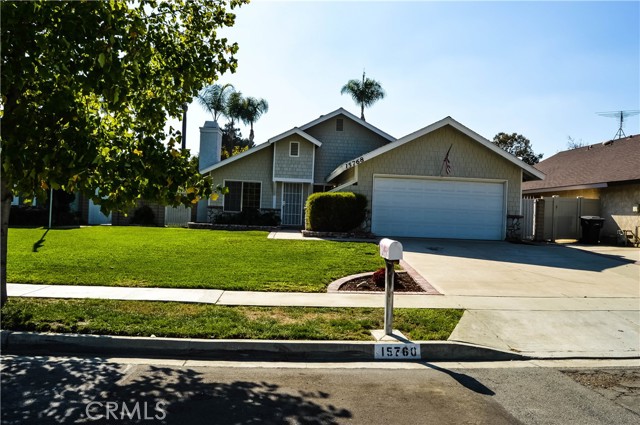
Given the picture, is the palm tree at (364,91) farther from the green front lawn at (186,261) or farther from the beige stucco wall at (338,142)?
the green front lawn at (186,261)

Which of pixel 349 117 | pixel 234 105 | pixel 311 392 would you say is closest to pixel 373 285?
pixel 311 392

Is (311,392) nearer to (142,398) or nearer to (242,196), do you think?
(142,398)

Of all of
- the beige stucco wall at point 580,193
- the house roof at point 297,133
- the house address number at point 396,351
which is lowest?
the house address number at point 396,351

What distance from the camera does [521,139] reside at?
55.1 meters

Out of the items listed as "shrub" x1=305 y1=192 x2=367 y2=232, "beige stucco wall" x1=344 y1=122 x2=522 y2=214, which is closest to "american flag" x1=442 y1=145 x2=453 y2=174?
"beige stucco wall" x1=344 y1=122 x2=522 y2=214

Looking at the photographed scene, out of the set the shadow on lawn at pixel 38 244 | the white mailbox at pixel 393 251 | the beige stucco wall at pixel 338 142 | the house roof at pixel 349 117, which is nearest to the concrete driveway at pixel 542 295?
the white mailbox at pixel 393 251

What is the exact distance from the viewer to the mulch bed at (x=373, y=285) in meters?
9.01

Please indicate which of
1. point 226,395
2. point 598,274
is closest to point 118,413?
point 226,395

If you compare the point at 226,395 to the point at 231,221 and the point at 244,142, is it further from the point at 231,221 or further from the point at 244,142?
the point at 244,142

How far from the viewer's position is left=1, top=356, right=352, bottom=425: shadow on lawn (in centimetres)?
380

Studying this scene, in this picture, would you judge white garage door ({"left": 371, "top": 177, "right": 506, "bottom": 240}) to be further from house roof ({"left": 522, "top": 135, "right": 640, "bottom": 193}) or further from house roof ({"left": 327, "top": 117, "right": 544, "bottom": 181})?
house roof ({"left": 522, "top": 135, "right": 640, "bottom": 193})

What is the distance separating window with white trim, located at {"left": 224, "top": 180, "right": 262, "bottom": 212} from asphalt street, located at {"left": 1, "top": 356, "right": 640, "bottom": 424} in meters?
17.7

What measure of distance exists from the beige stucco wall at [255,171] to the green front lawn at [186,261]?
6.69m

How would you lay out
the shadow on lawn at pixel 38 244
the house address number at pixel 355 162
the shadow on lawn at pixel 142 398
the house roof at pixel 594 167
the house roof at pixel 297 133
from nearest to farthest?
the shadow on lawn at pixel 142 398 → the shadow on lawn at pixel 38 244 → the house address number at pixel 355 162 → the house roof at pixel 594 167 → the house roof at pixel 297 133
